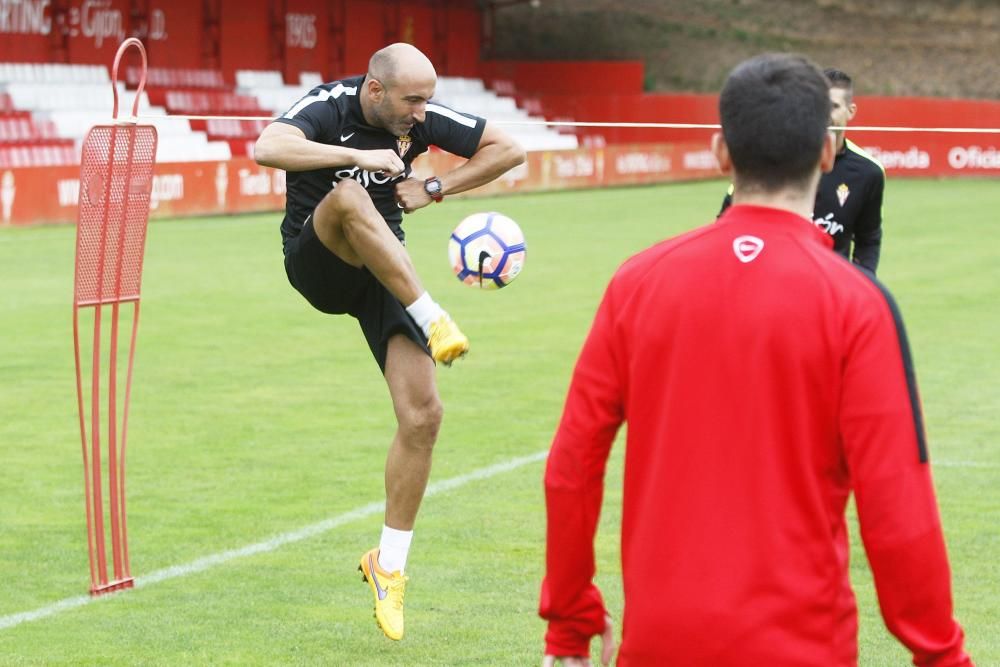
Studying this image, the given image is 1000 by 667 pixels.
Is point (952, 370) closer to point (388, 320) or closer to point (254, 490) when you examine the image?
point (254, 490)

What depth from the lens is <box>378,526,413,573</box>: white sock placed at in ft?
20.0

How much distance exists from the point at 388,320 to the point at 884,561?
12.4 ft

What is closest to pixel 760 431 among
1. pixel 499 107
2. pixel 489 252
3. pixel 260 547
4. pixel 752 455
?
pixel 752 455

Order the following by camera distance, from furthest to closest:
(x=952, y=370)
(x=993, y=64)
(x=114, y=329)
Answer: (x=993, y=64), (x=952, y=370), (x=114, y=329)

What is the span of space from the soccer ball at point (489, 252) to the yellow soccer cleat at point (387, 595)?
152cm

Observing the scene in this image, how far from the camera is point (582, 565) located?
9.69 ft

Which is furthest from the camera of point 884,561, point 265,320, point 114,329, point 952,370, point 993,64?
point 993,64

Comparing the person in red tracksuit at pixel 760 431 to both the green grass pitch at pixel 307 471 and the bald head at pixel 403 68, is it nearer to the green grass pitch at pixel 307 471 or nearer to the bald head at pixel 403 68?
the green grass pitch at pixel 307 471

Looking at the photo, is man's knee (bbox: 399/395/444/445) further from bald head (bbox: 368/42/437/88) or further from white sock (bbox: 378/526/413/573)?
bald head (bbox: 368/42/437/88)

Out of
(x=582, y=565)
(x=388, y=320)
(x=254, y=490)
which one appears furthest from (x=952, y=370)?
(x=582, y=565)

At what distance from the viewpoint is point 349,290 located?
6.42 meters

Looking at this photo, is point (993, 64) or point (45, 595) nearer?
point (45, 595)

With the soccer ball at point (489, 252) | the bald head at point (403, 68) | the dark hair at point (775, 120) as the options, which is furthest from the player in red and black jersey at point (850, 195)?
the dark hair at point (775, 120)

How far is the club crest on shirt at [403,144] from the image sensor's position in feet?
21.6
